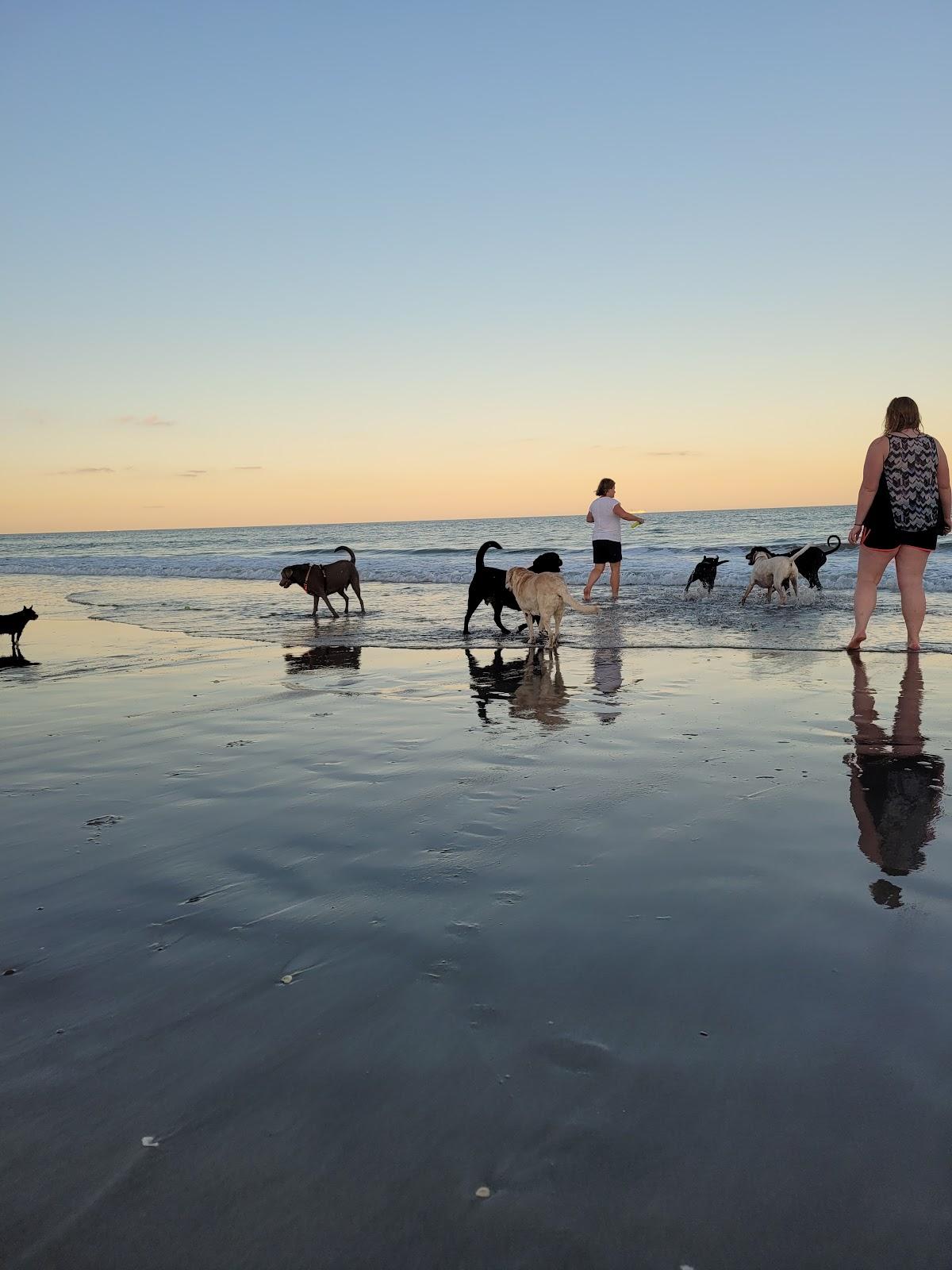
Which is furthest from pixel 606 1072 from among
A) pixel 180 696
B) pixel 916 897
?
pixel 180 696

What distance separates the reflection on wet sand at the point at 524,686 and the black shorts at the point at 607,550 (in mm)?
6157

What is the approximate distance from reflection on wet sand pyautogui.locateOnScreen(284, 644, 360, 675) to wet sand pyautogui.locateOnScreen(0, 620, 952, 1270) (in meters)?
3.81

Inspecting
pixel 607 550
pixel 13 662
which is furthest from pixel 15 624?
pixel 607 550

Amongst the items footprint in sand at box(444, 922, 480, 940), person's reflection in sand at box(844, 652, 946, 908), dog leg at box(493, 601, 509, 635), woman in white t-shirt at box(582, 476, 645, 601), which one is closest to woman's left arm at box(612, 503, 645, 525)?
woman in white t-shirt at box(582, 476, 645, 601)

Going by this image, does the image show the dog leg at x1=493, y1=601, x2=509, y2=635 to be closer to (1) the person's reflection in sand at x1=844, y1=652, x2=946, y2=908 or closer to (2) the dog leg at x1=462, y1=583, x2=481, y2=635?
(2) the dog leg at x1=462, y1=583, x2=481, y2=635

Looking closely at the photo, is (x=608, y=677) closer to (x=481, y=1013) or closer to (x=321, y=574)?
(x=481, y=1013)

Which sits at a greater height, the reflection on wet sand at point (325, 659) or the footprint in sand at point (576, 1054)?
the footprint in sand at point (576, 1054)

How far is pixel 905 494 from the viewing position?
24.9 ft

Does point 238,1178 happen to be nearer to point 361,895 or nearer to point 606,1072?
point 606,1072

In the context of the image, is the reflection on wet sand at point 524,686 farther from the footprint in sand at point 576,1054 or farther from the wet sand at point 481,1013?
the footprint in sand at point 576,1054

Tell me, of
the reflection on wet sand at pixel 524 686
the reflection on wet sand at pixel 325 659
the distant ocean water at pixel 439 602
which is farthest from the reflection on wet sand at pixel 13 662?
the reflection on wet sand at pixel 524 686

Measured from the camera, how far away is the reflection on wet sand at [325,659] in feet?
27.5

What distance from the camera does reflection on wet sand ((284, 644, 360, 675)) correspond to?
839 cm

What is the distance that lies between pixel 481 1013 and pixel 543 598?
724 centimetres
